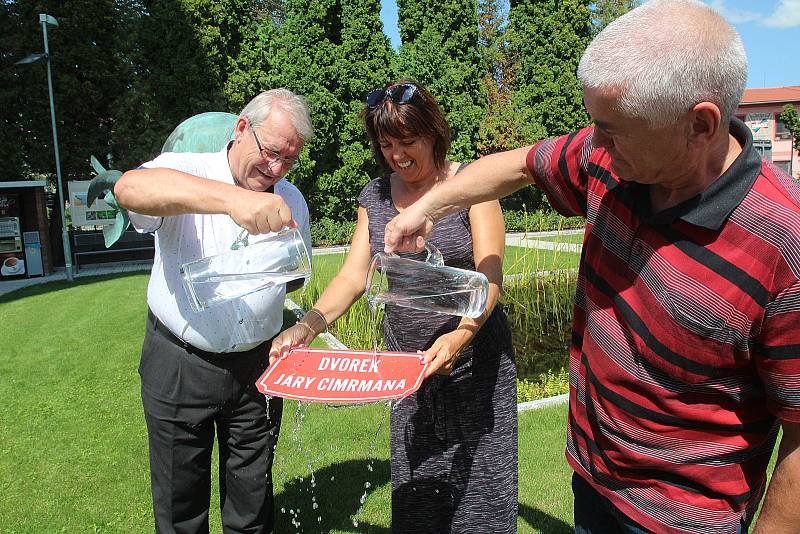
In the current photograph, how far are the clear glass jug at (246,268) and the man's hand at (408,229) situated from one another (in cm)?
30

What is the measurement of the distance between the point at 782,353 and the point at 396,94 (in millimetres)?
1474

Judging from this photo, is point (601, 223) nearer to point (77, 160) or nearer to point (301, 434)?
point (301, 434)

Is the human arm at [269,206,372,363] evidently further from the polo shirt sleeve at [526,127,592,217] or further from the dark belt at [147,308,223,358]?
the polo shirt sleeve at [526,127,592,217]

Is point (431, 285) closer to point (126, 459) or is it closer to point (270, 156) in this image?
point (270, 156)

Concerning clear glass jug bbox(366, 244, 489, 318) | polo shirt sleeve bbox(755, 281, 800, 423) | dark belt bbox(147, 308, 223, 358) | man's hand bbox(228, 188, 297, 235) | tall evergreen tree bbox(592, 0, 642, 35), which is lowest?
dark belt bbox(147, 308, 223, 358)

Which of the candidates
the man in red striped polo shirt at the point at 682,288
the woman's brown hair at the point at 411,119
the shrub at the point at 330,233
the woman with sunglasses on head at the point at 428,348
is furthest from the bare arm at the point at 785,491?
the shrub at the point at 330,233

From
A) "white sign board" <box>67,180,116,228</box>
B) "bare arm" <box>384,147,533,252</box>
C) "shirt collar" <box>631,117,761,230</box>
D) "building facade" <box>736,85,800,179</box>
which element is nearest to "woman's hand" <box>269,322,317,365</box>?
"bare arm" <box>384,147,533,252</box>

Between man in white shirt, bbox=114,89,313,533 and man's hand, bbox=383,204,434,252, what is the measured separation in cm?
42

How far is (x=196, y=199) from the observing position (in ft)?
5.35

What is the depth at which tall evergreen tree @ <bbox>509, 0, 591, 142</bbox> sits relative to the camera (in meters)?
17.2

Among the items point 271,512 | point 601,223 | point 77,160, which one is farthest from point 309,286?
point 77,160

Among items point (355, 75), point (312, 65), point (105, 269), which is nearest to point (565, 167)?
point (312, 65)

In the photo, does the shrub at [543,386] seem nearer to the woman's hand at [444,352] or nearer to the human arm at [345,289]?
the human arm at [345,289]

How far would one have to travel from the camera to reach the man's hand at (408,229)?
1.80 meters
